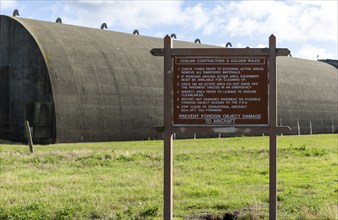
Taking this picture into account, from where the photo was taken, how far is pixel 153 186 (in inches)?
513

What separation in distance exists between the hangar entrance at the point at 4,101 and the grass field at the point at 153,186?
1374 cm

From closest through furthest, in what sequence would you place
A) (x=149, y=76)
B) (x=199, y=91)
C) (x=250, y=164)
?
(x=199, y=91) → (x=250, y=164) → (x=149, y=76)

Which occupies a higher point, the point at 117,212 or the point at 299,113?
the point at 299,113

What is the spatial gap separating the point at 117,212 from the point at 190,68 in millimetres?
3015

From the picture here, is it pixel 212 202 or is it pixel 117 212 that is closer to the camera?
pixel 117 212

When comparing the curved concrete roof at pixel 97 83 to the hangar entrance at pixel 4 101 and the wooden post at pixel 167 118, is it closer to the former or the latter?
the hangar entrance at pixel 4 101

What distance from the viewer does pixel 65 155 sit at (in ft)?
64.7

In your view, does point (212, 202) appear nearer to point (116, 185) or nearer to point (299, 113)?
point (116, 185)

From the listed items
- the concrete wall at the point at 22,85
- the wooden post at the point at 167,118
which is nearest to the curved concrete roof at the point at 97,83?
the concrete wall at the point at 22,85

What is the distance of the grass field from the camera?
9.77 metres

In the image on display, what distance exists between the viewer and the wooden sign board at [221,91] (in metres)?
8.65

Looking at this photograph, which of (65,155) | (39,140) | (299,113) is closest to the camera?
(65,155)

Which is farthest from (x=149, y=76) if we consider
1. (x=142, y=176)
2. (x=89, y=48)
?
(x=142, y=176)

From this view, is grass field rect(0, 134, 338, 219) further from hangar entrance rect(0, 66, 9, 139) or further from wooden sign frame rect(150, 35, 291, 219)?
hangar entrance rect(0, 66, 9, 139)
